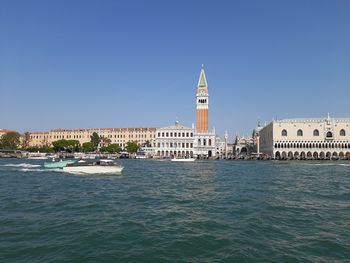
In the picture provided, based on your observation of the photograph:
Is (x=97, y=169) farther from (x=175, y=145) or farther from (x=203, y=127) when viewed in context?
(x=203, y=127)

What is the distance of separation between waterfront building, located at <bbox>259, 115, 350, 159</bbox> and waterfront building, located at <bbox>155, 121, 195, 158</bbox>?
22003 mm

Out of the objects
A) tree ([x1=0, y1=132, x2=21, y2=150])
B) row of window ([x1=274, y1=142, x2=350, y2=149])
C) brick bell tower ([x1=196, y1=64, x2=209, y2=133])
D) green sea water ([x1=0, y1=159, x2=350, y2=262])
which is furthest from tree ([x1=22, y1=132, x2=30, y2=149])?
green sea water ([x1=0, y1=159, x2=350, y2=262])

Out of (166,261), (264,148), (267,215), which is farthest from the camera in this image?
(264,148)

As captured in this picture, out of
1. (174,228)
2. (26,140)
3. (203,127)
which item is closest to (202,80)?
(203,127)

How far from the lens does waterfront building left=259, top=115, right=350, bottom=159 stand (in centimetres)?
7369

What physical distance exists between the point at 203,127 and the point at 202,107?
5.83 meters

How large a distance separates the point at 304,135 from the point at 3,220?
7359 cm

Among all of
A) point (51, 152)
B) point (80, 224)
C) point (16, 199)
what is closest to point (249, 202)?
point (80, 224)

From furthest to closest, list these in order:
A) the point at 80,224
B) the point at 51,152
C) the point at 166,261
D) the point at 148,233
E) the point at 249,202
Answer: the point at 51,152 < the point at 249,202 < the point at 80,224 < the point at 148,233 < the point at 166,261

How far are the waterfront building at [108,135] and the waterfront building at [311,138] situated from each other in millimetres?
44798

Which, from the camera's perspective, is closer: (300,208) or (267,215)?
(267,215)

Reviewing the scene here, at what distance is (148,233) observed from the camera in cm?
886

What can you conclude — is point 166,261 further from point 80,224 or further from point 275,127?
point 275,127

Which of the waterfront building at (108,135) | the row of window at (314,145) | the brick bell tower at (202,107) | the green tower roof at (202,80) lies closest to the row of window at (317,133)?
the row of window at (314,145)
